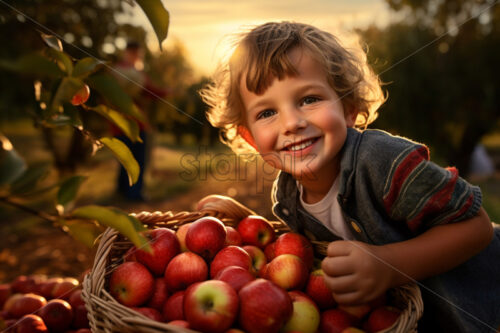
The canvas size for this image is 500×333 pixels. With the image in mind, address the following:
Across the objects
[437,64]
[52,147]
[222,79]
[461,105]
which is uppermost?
[222,79]

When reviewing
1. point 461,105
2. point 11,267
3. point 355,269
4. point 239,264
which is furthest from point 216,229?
point 461,105

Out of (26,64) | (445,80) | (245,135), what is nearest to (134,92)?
(245,135)

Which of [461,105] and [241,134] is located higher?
[241,134]

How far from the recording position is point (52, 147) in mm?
6633

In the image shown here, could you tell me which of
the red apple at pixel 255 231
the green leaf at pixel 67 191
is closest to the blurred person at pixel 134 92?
the red apple at pixel 255 231

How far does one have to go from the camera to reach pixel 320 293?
1482mm

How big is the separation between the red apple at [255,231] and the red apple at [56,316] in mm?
766

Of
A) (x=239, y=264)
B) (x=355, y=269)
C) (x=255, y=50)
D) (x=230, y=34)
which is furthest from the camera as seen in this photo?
(x=230, y=34)

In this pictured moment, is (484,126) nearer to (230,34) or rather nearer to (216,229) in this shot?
(230,34)

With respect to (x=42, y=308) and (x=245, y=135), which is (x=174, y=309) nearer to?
(x=42, y=308)

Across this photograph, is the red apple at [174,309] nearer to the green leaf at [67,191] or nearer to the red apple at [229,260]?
the red apple at [229,260]

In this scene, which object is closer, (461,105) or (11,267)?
(11,267)

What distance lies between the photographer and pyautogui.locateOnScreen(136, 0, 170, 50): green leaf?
863mm

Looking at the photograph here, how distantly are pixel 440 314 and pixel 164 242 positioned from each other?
1110 millimetres
